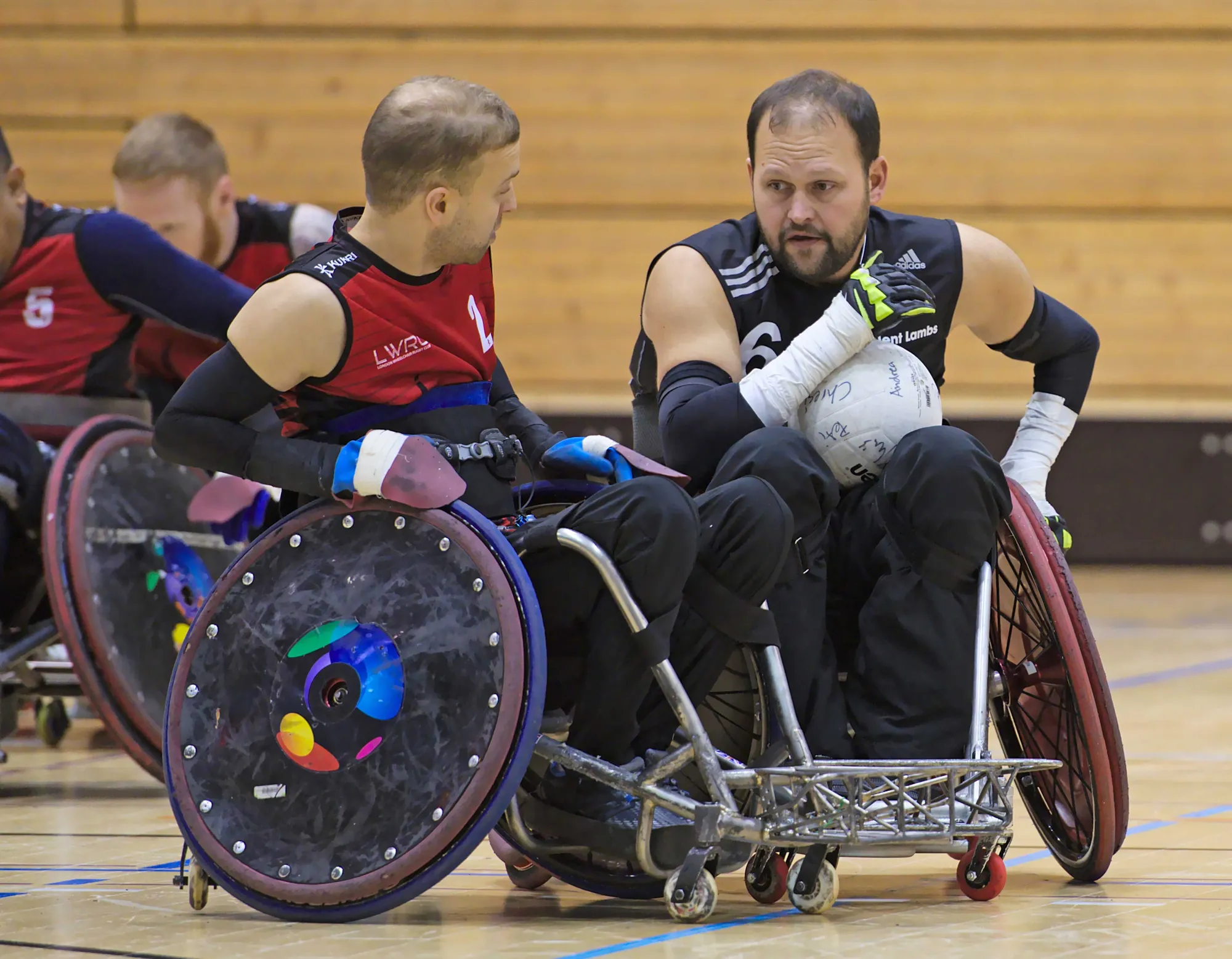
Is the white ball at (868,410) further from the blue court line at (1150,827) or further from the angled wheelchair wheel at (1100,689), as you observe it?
the blue court line at (1150,827)

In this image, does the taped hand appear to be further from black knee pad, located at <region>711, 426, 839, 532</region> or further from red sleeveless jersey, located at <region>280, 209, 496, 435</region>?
black knee pad, located at <region>711, 426, 839, 532</region>

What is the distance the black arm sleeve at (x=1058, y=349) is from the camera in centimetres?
312

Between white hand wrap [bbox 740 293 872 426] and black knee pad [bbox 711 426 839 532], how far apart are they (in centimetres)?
9

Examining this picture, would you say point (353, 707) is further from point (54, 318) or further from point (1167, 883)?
point (54, 318)

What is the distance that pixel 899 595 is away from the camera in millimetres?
2592

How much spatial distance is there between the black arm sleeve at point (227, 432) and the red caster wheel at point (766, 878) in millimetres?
817

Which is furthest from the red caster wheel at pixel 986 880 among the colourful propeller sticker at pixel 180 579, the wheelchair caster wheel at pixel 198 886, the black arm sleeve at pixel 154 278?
the black arm sleeve at pixel 154 278

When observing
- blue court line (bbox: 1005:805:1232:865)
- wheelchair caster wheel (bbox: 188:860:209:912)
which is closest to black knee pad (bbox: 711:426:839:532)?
blue court line (bbox: 1005:805:1232:865)

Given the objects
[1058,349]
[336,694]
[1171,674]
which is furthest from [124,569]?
[1171,674]

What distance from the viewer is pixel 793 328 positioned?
2896mm

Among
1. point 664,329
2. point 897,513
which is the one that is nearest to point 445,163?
point 664,329

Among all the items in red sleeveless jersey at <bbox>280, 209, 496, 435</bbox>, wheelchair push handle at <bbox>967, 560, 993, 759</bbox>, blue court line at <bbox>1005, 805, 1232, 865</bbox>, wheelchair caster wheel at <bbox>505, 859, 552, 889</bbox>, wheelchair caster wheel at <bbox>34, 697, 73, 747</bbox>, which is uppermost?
red sleeveless jersey at <bbox>280, 209, 496, 435</bbox>

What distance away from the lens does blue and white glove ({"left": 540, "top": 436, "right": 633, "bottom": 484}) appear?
267 centimetres

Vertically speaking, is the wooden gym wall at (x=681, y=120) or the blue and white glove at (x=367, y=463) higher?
the wooden gym wall at (x=681, y=120)
